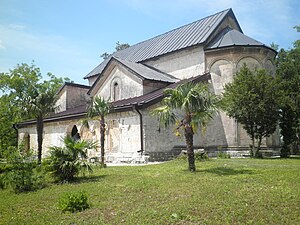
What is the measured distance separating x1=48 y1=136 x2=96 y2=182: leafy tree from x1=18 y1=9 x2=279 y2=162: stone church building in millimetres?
4346

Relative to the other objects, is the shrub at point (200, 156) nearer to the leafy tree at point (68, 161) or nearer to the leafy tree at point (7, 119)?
the leafy tree at point (68, 161)

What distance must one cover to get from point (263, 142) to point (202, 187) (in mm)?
14818

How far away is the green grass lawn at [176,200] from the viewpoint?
22.9 ft

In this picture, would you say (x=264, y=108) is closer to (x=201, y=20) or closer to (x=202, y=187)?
(x=202, y=187)

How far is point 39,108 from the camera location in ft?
68.5

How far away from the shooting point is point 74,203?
8305mm

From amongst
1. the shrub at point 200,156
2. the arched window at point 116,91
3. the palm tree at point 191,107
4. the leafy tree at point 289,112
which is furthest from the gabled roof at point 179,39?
the palm tree at point 191,107

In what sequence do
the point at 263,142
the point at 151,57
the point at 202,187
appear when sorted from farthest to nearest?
1. the point at 151,57
2. the point at 263,142
3. the point at 202,187

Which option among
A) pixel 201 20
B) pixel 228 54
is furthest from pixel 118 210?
pixel 201 20

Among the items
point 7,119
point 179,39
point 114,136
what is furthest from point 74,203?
point 7,119

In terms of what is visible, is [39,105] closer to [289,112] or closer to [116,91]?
[116,91]

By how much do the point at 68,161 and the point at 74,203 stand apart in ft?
14.5

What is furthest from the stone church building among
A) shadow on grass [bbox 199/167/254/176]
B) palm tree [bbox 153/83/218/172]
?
shadow on grass [bbox 199/167/254/176]

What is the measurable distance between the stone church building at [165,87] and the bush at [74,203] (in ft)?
28.8
